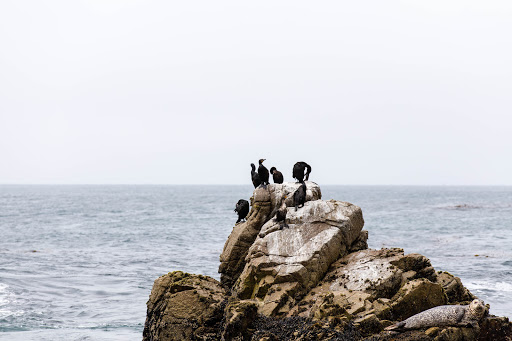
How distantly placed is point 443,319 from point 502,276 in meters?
20.0

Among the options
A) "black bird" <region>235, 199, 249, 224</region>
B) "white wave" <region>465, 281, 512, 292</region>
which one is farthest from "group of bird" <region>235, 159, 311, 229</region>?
"white wave" <region>465, 281, 512, 292</region>

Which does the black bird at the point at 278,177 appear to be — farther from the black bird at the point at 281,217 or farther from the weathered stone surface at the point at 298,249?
the black bird at the point at 281,217

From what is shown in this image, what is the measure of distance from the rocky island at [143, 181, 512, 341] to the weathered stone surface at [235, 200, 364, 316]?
0.03 m

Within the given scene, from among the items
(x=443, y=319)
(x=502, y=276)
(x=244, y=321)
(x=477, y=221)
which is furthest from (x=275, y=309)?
(x=477, y=221)

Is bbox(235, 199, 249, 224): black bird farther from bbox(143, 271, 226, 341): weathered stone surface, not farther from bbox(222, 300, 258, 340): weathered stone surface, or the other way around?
bbox(222, 300, 258, 340): weathered stone surface

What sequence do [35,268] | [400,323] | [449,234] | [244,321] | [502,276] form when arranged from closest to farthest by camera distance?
[400,323] < [244,321] < [502,276] < [35,268] < [449,234]

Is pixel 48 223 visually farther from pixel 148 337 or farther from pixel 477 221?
pixel 148 337

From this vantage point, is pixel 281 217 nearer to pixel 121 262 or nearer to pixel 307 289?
pixel 307 289

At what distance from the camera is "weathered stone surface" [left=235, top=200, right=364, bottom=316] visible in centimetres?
1505

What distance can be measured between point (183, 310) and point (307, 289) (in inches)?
138

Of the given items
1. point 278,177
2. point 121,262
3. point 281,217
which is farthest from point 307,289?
point 121,262

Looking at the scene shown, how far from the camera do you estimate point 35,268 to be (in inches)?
1373

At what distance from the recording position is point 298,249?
15.7 metres

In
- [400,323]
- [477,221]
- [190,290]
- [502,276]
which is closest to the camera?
[400,323]
